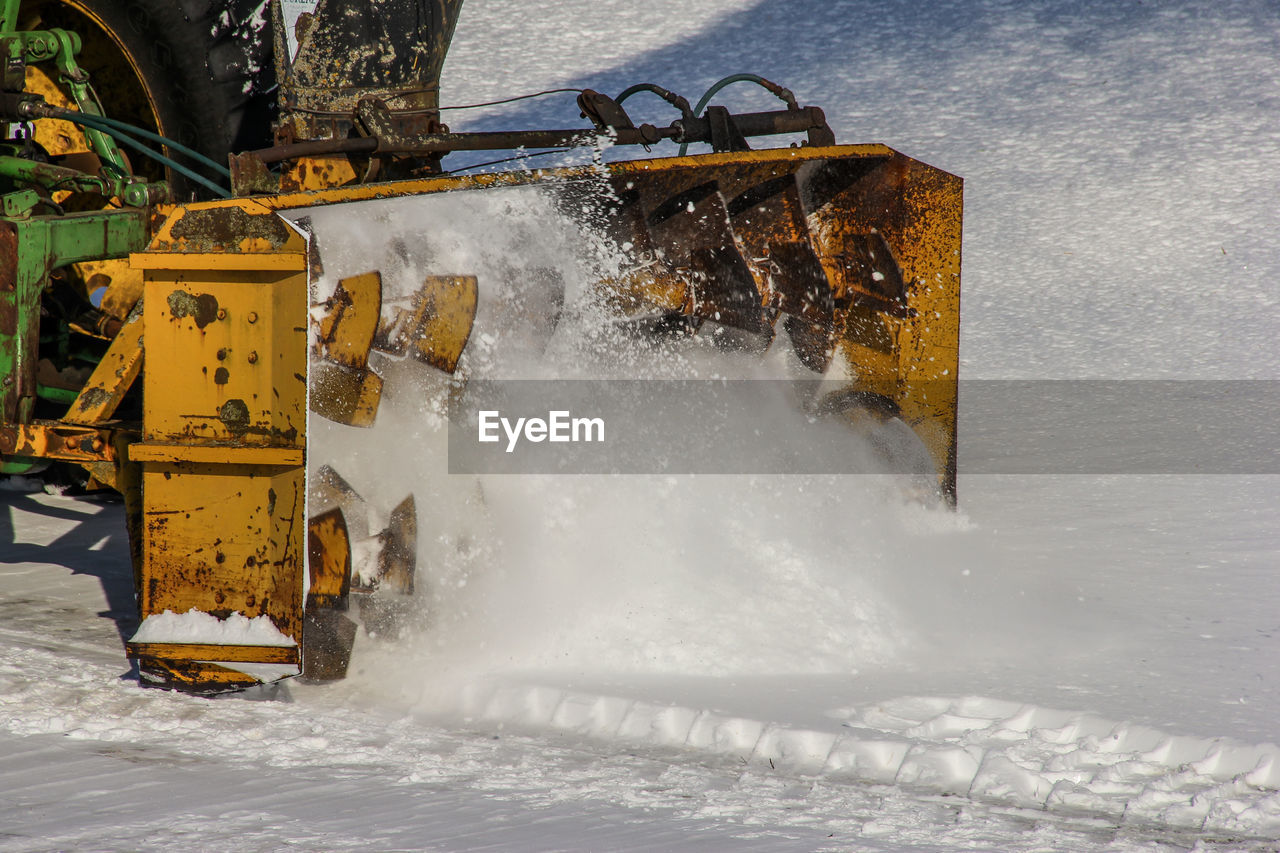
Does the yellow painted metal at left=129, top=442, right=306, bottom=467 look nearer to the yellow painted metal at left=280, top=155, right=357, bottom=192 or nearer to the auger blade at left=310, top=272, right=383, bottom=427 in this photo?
the auger blade at left=310, top=272, right=383, bottom=427

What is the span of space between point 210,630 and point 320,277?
73cm

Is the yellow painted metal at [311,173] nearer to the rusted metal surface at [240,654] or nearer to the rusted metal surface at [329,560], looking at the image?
the rusted metal surface at [329,560]

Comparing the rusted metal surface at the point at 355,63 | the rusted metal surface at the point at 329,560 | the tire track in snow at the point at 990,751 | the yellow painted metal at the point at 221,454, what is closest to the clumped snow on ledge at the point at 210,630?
the rusted metal surface at the point at 329,560

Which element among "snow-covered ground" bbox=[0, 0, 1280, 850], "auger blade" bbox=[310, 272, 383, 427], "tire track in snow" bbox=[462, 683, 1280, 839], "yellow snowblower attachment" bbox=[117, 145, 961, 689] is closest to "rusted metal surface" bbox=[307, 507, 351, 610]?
"yellow snowblower attachment" bbox=[117, 145, 961, 689]

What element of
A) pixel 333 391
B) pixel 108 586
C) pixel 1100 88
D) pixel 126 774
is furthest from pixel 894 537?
pixel 1100 88

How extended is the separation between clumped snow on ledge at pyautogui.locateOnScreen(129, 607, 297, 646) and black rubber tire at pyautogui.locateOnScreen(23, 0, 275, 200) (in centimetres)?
158

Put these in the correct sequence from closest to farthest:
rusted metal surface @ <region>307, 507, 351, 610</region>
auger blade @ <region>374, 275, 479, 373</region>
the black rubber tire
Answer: rusted metal surface @ <region>307, 507, 351, 610</region> < auger blade @ <region>374, 275, 479, 373</region> < the black rubber tire

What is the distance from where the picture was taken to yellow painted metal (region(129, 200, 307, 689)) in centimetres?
236

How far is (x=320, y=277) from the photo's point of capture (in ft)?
8.11

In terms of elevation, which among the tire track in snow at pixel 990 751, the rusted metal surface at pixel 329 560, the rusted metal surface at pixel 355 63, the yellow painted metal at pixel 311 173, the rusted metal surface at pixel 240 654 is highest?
the rusted metal surface at pixel 355 63

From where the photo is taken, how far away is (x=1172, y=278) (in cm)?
600

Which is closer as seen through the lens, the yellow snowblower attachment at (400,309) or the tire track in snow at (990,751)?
the tire track in snow at (990,751)

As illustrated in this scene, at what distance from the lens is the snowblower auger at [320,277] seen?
238 centimetres

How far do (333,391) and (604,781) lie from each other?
975mm
